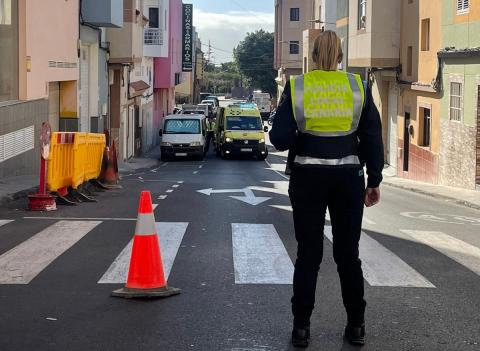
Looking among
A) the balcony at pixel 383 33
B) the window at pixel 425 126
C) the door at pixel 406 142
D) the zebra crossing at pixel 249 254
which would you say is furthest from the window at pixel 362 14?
the zebra crossing at pixel 249 254

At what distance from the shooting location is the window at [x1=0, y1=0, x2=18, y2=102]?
18.4m

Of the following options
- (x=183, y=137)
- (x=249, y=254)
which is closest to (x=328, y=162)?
(x=249, y=254)

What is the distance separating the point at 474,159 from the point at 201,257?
15.9 metres

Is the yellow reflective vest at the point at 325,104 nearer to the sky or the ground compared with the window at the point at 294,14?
nearer to the ground

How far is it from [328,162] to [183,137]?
3507 cm

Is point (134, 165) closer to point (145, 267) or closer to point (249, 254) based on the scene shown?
point (249, 254)

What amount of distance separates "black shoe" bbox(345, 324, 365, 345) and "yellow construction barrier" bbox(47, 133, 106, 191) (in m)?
8.26

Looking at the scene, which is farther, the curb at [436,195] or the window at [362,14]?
the window at [362,14]

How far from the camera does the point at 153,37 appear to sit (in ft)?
163

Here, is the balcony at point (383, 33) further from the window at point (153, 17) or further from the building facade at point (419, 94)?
the window at point (153, 17)

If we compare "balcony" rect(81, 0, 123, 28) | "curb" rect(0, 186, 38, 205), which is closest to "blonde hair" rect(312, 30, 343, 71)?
"curb" rect(0, 186, 38, 205)

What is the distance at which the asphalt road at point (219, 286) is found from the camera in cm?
557

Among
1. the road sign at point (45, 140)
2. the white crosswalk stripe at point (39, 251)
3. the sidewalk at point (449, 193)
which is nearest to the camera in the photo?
the white crosswalk stripe at point (39, 251)

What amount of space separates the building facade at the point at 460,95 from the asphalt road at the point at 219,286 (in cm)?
1120
